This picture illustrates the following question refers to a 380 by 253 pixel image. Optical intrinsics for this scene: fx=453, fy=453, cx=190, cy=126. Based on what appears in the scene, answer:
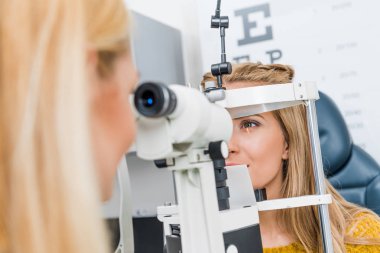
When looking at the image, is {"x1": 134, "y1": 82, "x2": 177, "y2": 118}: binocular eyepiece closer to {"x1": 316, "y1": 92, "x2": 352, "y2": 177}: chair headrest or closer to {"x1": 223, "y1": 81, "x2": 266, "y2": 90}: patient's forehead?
{"x1": 223, "y1": 81, "x2": 266, "y2": 90}: patient's forehead

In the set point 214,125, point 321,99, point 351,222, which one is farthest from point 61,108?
point 321,99

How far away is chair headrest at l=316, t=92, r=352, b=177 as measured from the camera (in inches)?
66.1

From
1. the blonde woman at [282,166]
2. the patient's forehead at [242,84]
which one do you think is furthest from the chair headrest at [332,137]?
the patient's forehead at [242,84]

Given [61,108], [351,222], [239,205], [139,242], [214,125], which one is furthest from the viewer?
[139,242]

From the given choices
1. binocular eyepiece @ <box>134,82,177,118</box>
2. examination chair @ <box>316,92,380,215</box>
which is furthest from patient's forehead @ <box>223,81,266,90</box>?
binocular eyepiece @ <box>134,82,177,118</box>

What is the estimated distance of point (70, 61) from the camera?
49 cm

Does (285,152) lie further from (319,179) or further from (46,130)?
(46,130)

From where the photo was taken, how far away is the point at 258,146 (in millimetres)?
1321

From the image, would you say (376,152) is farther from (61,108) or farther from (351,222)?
(61,108)

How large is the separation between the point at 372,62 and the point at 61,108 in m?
1.63

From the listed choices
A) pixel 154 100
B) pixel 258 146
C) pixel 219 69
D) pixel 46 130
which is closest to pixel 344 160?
pixel 258 146

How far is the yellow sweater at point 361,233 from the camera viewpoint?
1254 millimetres

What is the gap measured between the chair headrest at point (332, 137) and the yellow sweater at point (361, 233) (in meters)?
0.39

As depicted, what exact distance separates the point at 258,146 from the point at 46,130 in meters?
0.91
